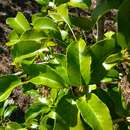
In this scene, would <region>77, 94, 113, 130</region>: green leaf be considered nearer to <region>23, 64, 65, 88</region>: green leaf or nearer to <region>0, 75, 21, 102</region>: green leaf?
<region>23, 64, 65, 88</region>: green leaf

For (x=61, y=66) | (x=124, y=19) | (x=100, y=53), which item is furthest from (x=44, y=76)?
(x=124, y=19)

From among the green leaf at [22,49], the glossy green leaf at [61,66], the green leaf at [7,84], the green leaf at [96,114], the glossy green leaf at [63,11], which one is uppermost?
the glossy green leaf at [63,11]

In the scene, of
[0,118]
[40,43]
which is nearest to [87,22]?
[40,43]

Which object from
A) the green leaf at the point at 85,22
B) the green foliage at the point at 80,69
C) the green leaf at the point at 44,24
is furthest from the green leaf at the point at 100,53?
the green leaf at the point at 44,24

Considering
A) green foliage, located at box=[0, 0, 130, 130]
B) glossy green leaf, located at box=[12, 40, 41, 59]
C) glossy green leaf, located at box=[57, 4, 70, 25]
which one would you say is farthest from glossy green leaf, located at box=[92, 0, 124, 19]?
glossy green leaf, located at box=[12, 40, 41, 59]

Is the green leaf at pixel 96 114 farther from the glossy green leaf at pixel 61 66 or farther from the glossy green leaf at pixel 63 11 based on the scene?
the glossy green leaf at pixel 63 11

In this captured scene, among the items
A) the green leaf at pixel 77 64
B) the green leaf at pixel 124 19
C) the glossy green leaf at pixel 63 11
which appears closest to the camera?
the green leaf at pixel 124 19

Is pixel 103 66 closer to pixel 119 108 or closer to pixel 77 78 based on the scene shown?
pixel 77 78
